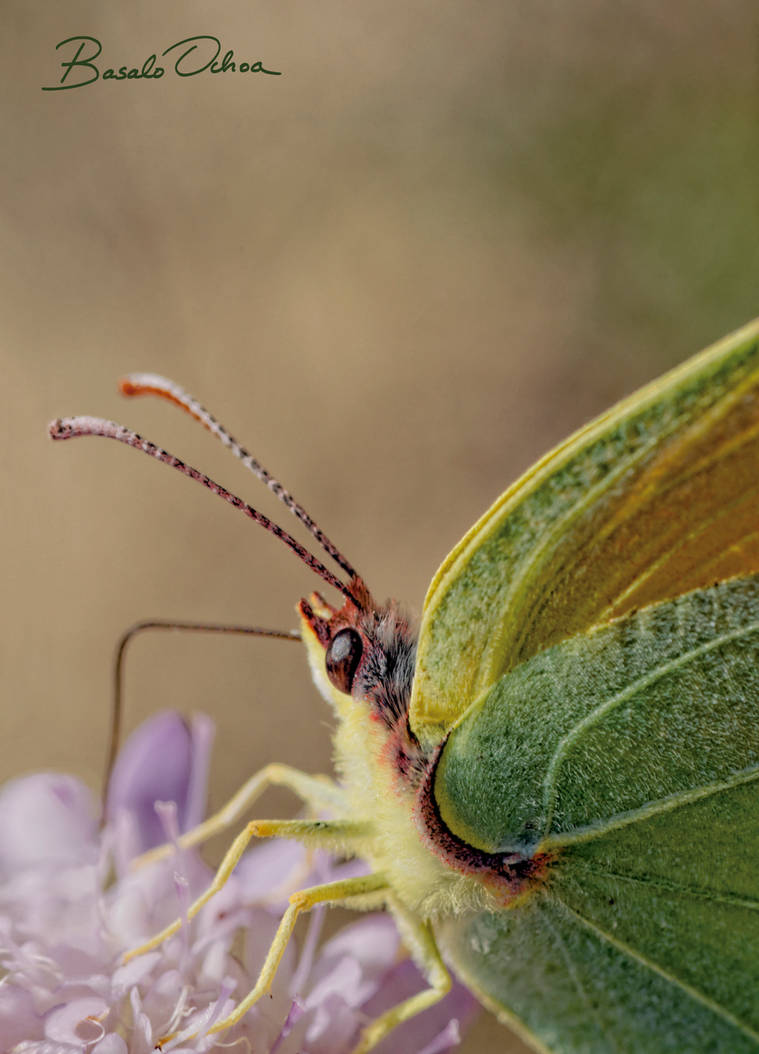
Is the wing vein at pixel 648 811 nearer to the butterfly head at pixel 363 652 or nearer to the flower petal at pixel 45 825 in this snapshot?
the butterfly head at pixel 363 652

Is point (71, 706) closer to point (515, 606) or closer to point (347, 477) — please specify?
point (347, 477)

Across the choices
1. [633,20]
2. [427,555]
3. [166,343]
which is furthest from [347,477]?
[633,20]

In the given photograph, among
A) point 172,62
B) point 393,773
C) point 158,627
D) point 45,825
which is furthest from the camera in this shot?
point 172,62

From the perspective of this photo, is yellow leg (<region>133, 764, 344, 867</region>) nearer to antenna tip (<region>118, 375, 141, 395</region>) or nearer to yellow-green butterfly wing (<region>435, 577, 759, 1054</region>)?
yellow-green butterfly wing (<region>435, 577, 759, 1054</region>)

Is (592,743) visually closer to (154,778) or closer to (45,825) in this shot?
(154,778)

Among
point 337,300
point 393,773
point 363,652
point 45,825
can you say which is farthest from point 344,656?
point 337,300

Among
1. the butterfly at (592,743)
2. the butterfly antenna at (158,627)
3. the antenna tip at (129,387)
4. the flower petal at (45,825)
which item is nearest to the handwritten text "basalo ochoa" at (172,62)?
the antenna tip at (129,387)
